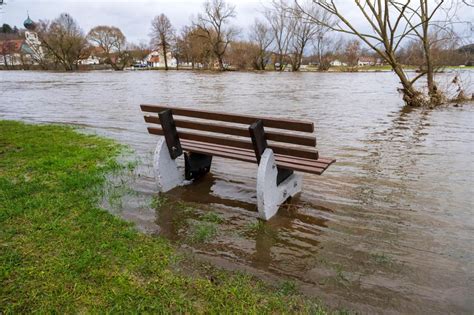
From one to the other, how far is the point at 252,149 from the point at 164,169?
130cm

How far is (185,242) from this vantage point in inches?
141

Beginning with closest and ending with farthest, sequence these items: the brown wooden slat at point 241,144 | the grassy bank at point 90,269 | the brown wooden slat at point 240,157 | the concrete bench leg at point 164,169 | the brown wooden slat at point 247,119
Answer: the grassy bank at point 90,269 → the brown wooden slat at point 247,119 → the brown wooden slat at point 241,144 → the brown wooden slat at point 240,157 → the concrete bench leg at point 164,169

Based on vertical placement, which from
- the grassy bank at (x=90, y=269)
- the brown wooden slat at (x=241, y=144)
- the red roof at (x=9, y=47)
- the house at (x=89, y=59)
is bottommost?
the grassy bank at (x=90, y=269)

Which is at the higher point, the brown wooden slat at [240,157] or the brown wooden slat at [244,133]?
the brown wooden slat at [244,133]

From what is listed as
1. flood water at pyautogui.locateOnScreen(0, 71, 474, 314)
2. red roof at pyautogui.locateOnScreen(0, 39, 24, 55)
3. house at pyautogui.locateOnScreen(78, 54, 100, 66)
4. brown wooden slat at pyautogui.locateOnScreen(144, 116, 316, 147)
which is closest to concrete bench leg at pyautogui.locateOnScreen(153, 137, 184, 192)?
flood water at pyautogui.locateOnScreen(0, 71, 474, 314)

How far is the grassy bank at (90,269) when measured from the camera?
258 cm

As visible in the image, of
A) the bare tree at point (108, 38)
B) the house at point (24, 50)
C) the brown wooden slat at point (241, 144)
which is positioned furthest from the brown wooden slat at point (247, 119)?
the bare tree at point (108, 38)

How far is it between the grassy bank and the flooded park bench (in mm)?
1104

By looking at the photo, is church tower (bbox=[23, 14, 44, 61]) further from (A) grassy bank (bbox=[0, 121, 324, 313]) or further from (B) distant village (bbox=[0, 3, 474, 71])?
(A) grassy bank (bbox=[0, 121, 324, 313])

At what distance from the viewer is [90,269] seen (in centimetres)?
296

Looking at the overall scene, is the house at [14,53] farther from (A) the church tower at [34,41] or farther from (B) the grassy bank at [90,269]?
(B) the grassy bank at [90,269]

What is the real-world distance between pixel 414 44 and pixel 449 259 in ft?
48.2

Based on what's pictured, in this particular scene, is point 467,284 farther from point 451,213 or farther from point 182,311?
point 182,311

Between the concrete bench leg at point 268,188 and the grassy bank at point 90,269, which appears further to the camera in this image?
the concrete bench leg at point 268,188
